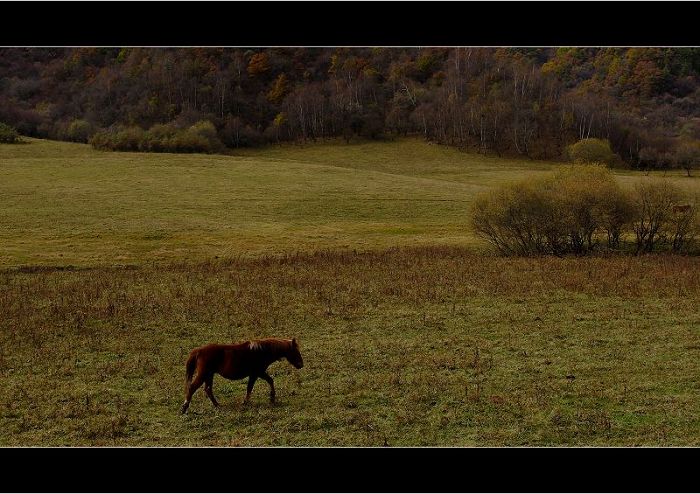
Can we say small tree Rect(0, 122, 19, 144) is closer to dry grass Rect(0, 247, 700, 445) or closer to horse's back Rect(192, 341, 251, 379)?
dry grass Rect(0, 247, 700, 445)

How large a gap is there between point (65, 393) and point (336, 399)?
23.4 ft

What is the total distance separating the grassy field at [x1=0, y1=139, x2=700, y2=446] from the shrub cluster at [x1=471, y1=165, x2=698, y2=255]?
10.2 ft

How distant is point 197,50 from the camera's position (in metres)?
149

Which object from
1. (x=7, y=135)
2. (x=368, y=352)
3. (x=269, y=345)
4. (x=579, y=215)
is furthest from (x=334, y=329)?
(x=7, y=135)

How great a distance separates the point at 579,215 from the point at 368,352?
96.2ft

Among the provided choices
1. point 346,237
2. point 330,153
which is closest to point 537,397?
point 346,237

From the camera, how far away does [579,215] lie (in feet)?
155

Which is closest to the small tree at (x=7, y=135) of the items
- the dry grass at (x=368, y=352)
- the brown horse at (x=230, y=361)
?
the dry grass at (x=368, y=352)

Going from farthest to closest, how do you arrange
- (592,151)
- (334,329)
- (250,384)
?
(592,151)
(334,329)
(250,384)

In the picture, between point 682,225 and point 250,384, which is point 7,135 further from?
point 250,384

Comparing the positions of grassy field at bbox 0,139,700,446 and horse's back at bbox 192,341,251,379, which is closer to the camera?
horse's back at bbox 192,341,251,379

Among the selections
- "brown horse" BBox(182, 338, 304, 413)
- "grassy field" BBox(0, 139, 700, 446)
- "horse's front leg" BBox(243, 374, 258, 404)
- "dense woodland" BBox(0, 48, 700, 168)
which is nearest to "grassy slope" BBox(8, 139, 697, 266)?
"grassy field" BBox(0, 139, 700, 446)

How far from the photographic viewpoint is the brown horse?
1555 centimetres

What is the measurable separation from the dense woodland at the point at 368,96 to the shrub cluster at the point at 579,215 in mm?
72920
